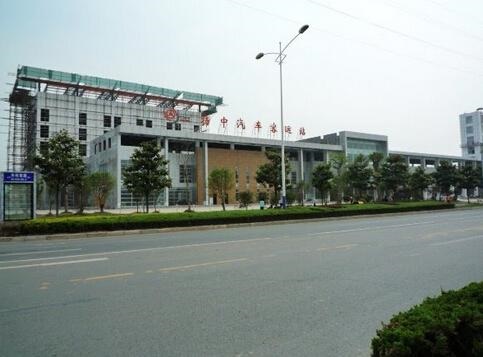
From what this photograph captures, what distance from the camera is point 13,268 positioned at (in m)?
8.35

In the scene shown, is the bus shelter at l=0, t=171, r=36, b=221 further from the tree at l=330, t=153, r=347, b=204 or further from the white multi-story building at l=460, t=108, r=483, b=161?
the white multi-story building at l=460, t=108, r=483, b=161

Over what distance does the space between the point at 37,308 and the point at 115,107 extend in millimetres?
68114

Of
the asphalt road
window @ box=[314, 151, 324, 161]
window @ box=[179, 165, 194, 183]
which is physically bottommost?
the asphalt road

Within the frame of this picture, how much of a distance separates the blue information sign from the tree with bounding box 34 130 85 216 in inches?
343

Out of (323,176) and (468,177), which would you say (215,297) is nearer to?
(323,176)

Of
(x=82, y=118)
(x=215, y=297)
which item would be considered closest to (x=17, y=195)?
(x=215, y=297)

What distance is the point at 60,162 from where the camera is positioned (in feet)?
96.1

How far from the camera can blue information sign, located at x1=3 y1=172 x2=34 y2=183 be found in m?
20.1

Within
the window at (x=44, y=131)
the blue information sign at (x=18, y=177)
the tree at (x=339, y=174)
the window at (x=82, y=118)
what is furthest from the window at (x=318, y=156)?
the blue information sign at (x=18, y=177)

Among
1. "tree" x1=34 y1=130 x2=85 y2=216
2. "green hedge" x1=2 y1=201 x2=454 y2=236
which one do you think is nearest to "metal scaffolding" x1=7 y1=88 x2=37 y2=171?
"tree" x1=34 y1=130 x2=85 y2=216

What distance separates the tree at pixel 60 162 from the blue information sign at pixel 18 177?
28.6 ft

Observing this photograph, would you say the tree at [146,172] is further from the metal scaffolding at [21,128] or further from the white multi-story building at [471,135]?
the white multi-story building at [471,135]

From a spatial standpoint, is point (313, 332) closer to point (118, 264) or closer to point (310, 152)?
point (118, 264)

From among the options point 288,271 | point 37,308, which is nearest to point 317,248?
point 288,271
